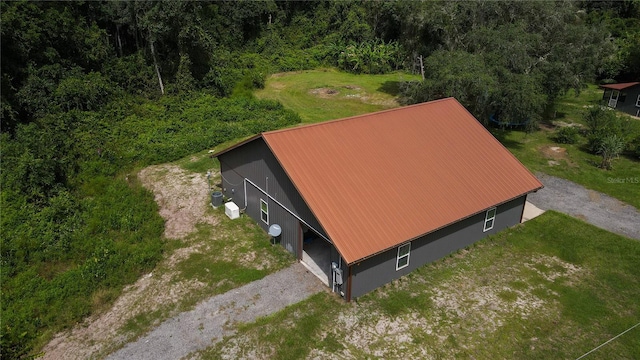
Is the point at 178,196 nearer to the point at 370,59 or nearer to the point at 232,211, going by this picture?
the point at 232,211

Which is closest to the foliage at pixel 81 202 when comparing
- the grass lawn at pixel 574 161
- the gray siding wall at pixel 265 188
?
the gray siding wall at pixel 265 188


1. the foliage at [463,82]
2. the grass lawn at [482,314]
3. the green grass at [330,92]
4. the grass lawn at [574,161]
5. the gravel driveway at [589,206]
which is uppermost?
the foliage at [463,82]

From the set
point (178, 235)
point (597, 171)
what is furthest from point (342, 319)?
point (597, 171)

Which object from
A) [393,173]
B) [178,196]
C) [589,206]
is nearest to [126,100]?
[178,196]

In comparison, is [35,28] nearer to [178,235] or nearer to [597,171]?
[178,235]

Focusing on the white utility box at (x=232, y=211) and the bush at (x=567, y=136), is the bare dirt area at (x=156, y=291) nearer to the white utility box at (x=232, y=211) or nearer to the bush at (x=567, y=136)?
the white utility box at (x=232, y=211)

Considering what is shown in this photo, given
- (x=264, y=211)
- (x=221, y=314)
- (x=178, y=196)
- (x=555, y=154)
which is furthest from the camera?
(x=555, y=154)
